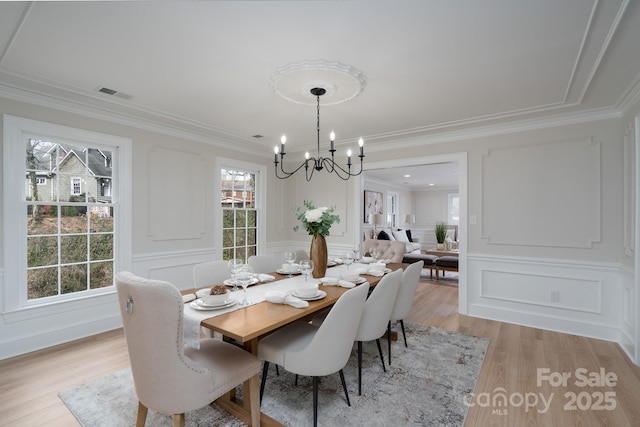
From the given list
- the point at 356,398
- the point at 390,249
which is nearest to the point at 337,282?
the point at 356,398

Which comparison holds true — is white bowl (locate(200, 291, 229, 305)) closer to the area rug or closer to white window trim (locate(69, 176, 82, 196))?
the area rug

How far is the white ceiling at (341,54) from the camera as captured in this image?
1.72 meters

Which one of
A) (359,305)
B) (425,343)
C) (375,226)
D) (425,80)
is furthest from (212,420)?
(375,226)

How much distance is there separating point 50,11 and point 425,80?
2.54m

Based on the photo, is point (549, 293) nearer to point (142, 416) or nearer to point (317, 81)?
point (317, 81)

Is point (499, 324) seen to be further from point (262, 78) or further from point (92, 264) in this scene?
point (92, 264)

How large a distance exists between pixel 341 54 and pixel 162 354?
6.92 feet

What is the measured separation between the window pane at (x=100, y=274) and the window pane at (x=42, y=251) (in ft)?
1.13

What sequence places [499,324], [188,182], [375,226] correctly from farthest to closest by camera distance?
[375,226] < [188,182] < [499,324]

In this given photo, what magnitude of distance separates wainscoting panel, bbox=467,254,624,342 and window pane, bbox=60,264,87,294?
4496 millimetres

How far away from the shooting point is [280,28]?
1866 mm

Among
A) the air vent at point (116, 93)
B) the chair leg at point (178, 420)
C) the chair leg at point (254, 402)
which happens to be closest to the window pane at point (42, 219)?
the air vent at point (116, 93)

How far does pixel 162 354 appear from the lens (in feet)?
4.75

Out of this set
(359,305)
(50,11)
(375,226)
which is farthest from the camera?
(375,226)
